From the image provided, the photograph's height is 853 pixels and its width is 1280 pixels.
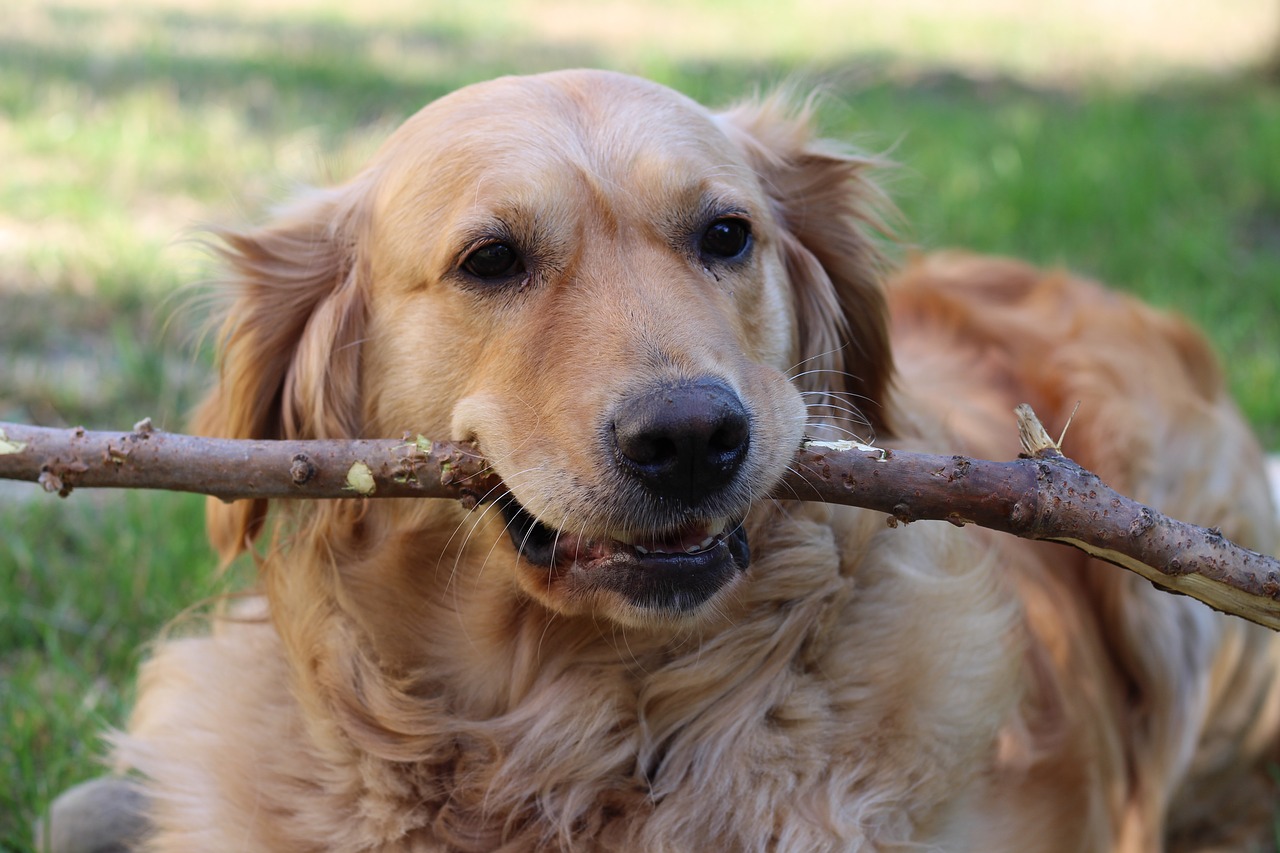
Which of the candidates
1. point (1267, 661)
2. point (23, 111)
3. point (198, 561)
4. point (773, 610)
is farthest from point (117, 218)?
point (1267, 661)

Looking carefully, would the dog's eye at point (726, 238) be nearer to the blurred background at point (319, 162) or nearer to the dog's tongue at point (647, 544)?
the dog's tongue at point (647, 544)

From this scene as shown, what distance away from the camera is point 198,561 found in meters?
3.77

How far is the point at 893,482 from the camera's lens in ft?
6.67

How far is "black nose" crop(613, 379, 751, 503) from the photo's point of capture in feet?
6.65

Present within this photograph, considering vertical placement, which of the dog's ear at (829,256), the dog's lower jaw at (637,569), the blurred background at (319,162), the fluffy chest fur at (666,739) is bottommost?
the blurred background at (319,162)

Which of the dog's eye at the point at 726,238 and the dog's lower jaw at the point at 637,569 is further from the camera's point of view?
the dog's eye at the point at 726,238

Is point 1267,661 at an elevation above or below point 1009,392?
below

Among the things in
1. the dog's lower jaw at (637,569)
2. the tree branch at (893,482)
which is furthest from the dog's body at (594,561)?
the tree branch at (893,482)

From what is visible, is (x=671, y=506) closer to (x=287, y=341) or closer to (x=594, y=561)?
(x=594, y=561)

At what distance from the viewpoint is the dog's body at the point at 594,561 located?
221cm

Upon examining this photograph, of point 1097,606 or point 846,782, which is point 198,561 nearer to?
point 846,782

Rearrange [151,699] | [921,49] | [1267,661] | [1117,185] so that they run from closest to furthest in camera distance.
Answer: [151,699], [1267,661], [1117,185], [921,49]

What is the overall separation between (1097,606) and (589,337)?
202 centimetres

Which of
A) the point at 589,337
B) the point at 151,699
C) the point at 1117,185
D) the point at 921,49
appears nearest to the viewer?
the point at 589,337
